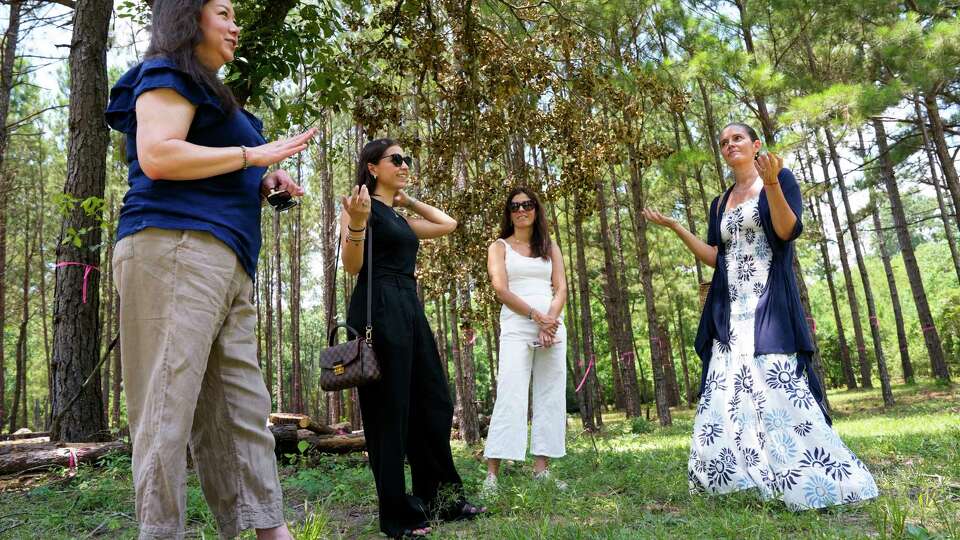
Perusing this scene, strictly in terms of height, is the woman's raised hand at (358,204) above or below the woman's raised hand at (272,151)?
above

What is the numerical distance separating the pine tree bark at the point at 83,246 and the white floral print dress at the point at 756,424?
5.38 metres

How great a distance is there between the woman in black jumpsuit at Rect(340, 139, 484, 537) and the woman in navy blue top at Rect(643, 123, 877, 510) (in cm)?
148

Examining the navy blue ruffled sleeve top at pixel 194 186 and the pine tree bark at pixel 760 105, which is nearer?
the navy blue ruffled sleeve top at pixel 194 186

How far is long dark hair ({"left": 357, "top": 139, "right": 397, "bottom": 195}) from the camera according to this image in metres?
3.79

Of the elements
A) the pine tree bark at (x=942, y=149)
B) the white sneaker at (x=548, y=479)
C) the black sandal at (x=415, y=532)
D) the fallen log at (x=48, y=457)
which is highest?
the pine tree bark at (x=942, y=149)

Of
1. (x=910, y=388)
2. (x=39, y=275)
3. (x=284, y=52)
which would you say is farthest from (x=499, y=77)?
(x=39, y=275)

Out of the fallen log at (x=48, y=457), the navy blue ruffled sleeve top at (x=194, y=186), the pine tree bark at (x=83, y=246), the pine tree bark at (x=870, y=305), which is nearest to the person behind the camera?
the navy blue ruffled sleeve top at (x=194, y=186)

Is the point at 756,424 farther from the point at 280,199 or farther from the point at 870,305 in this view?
the point at 870,305

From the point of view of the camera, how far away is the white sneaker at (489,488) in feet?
12.6

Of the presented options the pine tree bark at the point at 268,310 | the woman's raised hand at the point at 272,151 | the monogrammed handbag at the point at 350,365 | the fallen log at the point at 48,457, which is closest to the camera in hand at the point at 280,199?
the woman's raised hand at the point at 272,151

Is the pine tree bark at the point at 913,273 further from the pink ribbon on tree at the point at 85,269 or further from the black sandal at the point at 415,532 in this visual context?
the pink ribbon on tree at the point at 85,269

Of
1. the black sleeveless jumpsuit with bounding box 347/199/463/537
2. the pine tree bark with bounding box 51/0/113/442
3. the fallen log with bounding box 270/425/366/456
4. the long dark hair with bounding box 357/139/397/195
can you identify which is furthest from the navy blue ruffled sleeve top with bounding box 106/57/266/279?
the fallen log with bounding box 270/425/366/456

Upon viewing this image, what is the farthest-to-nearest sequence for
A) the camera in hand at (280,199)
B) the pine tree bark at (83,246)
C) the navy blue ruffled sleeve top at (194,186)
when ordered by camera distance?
the pine tree bark at (83,246)
the camera in hand at (280,199)
the navy blue ruffled sleeve top at (194,186)

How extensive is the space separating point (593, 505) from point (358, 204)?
2.01 m
